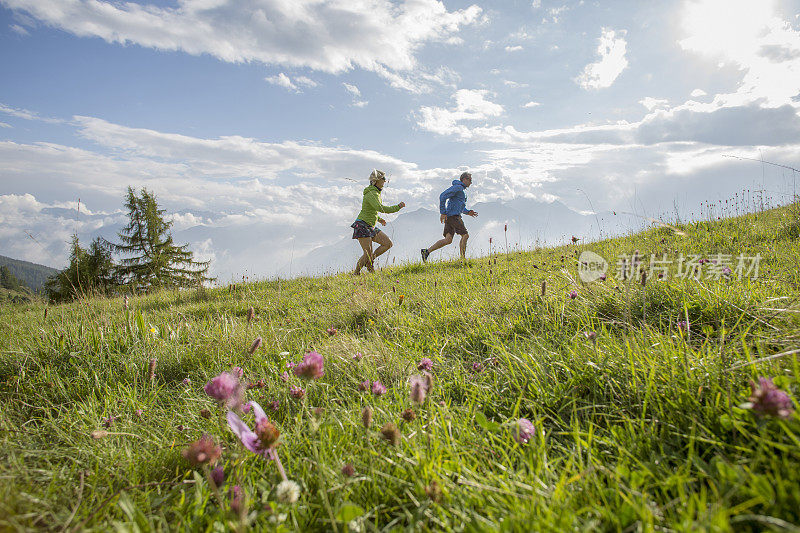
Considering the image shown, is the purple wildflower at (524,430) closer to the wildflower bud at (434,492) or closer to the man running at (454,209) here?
the wildflower bud at (434,492)

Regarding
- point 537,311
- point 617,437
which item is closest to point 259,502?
point 617,437

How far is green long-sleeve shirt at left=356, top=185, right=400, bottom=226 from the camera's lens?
29.5ft

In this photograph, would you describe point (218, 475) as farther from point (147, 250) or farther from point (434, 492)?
point (147, 250)

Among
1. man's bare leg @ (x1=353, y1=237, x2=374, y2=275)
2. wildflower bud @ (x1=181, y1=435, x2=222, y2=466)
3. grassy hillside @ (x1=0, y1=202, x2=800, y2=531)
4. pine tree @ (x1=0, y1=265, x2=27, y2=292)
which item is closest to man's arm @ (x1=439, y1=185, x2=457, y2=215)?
man's bare leg @ (x1=353, y1=237, x2=374, y2=275)

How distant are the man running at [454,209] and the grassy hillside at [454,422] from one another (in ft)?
22.7

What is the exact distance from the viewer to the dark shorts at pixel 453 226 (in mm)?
10664

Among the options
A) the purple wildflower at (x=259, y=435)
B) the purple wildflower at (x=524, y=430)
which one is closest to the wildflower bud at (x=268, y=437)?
the purple wildflower at (x=259, y=435)

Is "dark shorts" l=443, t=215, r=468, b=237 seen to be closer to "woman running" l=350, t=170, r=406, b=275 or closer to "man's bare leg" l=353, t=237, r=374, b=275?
"woman running" l=350, t=170, r=406, b=275

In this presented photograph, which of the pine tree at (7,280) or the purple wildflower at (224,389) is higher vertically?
the purple wildflower at (224,389)

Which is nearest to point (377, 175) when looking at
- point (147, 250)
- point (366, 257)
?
point (366, 257)

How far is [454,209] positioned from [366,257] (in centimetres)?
315

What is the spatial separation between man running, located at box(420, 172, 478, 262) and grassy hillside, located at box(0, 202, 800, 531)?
6.91 meters

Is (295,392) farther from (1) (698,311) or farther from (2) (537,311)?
(1) (698,311)

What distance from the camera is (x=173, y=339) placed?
344 cm
